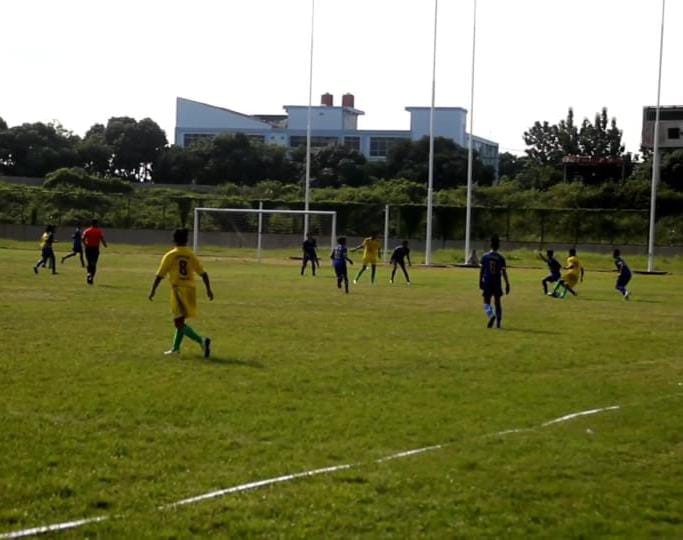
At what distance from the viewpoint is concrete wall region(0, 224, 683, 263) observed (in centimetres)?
6375

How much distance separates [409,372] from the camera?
13484 millimetres

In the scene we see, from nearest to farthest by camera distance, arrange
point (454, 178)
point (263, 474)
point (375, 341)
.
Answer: point (263, 474), point (375, 341), point (454, 178)

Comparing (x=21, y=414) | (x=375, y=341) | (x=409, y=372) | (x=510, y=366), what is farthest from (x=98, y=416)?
(x=375, y=341)

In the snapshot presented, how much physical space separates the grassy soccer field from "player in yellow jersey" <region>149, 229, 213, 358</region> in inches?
17.0

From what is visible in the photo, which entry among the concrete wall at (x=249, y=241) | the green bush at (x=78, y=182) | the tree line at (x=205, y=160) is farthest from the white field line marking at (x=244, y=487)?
the tree line at (x=205, y=160)

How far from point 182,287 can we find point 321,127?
352ft

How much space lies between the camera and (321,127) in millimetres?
120625

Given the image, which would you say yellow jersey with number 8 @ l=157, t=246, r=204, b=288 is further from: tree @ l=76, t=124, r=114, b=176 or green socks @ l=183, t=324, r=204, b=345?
tree @ l=76, t=124, r=114, b=176

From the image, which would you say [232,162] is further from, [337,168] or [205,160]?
[337,168]

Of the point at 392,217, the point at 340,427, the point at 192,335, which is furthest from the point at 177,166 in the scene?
the point at 340,427

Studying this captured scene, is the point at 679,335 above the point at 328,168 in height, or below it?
below

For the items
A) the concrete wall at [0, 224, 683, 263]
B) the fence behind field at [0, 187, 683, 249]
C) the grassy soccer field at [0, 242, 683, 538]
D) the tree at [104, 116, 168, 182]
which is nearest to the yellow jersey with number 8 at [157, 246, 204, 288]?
the grassy soccer field at [0, 242, 683, 538]

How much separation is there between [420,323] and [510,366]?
6.27 m

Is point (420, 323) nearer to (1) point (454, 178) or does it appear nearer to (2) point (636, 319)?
(2) point (636, 319)
